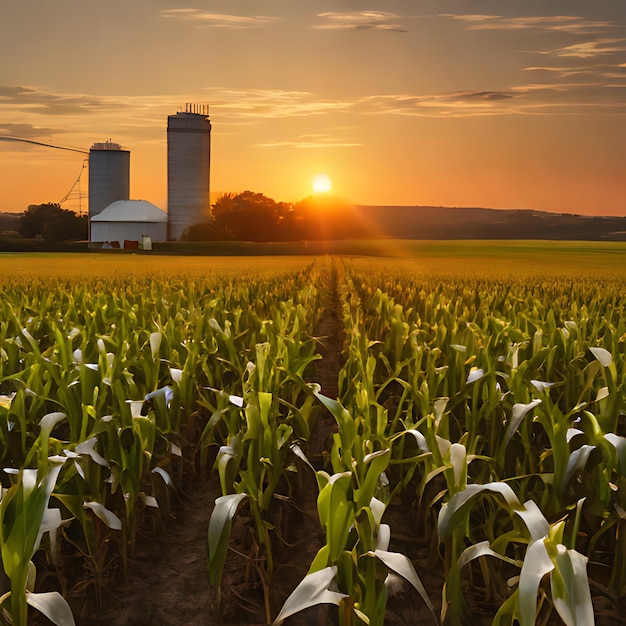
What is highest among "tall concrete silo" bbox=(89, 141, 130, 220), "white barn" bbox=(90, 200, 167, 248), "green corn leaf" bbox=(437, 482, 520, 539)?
"tall concrete silo" bbox=(89, 141, 130, 220)

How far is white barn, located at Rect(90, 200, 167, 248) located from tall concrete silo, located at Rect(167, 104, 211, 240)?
2.13 metres

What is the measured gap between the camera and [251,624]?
10.2ft

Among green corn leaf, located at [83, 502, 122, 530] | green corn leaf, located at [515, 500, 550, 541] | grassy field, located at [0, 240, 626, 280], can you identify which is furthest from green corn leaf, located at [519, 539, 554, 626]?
grassy field, located at [0, 240, 626, 280]

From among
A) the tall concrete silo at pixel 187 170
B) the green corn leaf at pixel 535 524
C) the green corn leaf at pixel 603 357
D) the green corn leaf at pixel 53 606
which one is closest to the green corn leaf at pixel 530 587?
the green corn leaf at pixel 535 524

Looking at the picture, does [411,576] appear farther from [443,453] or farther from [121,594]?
[121,594]

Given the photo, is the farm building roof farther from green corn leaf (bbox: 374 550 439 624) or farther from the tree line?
green corn leaf (bbox: 374 550 439 624)

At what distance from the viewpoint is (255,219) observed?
9906cm

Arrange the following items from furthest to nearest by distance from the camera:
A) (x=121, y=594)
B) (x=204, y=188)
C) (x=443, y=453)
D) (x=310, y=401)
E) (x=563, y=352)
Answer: (x=204, y=188) → (x=563, y=352) → (x=310, y=401) → (x=121, y=594) → (x=443, y=453)

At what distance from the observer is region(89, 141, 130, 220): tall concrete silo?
90250 mm

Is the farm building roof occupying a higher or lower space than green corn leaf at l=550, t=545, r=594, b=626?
higher

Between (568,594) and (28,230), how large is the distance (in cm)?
9656

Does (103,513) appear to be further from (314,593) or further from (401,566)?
(401,566)

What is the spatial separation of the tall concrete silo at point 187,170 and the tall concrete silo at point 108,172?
9358 mm

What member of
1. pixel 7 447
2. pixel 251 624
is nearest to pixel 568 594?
pixel 251 624
